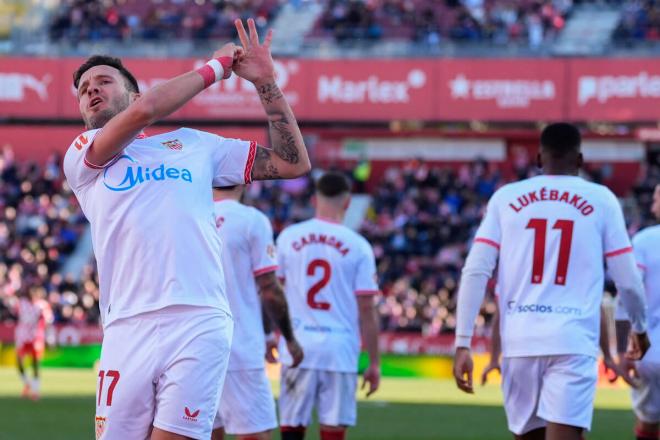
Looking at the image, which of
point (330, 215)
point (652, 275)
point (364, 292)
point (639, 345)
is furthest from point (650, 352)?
point (330, 215)

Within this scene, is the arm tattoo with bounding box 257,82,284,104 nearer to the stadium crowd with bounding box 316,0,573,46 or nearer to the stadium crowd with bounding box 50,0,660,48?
the stadium crowd with bounding box 50,0,660,48

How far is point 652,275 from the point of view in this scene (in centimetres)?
962

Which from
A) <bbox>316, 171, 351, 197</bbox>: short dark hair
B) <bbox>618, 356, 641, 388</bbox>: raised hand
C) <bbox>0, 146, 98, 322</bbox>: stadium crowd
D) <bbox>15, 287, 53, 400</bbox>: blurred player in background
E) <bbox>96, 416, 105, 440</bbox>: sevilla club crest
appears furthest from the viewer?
<bbox>0, 146, 98, 322</bbox>: stadium crowd

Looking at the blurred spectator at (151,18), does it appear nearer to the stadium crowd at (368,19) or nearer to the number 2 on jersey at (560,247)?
the stadium crowd at (368,19)

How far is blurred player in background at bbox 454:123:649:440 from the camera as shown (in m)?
7.50

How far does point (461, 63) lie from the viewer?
131 feet

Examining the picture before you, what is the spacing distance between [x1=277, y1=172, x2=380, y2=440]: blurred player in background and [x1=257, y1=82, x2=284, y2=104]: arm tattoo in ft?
14.7

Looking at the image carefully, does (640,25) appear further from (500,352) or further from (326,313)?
(500,352)

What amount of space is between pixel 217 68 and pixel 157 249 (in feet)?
2.62

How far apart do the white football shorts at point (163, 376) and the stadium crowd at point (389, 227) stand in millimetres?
25769

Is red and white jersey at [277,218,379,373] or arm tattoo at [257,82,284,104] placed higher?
arm tattoo at [257,82,284,104]

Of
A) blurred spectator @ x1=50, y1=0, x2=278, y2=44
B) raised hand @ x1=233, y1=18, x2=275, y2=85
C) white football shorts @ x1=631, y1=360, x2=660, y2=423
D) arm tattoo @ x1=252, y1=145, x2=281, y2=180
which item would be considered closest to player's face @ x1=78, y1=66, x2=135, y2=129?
raised hand @ x1=233, y1=18, x2=275, y2=85

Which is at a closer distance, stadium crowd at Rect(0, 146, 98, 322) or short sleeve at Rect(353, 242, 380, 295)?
short sleeve at Rect(353, 242, 380, 295)

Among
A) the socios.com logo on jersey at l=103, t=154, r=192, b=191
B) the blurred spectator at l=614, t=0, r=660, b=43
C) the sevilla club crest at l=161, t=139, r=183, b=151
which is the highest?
the blurred spectator at l=614, t=0, r=660, b=43
